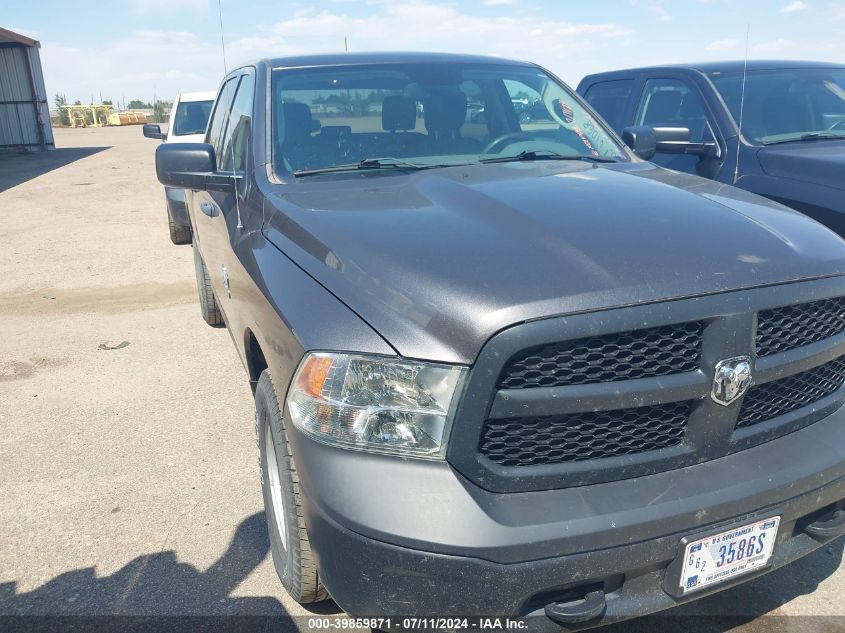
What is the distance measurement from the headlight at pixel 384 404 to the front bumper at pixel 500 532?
5cm

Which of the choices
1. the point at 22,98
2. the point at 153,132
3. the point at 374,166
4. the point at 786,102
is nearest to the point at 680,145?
the point at 786,102

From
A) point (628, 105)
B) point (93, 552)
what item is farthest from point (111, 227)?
point (93, 552)

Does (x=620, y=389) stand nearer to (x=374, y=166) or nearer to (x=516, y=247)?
(x=516, y=247)

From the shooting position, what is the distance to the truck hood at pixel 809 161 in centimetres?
434

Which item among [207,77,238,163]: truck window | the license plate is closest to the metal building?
[207,77,238,163]: truck window

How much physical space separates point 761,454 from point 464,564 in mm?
950

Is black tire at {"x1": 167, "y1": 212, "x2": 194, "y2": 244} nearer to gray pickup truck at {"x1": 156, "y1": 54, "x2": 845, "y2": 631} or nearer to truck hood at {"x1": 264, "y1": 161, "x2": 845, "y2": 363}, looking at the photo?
truck hood at {"x1": 264, "y1": 161, "x2": 845, "y2": 363}

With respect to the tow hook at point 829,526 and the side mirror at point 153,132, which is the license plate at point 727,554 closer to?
the tow hook at point 829,526

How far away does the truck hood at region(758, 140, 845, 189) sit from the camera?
4.34m

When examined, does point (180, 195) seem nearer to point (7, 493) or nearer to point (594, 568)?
point (7, 493)

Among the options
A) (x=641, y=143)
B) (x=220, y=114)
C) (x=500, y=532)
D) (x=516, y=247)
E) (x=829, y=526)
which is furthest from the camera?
(x=220, y=114)

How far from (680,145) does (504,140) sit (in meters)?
1.91

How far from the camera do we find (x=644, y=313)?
6.13 ft

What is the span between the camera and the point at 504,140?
3.50m
